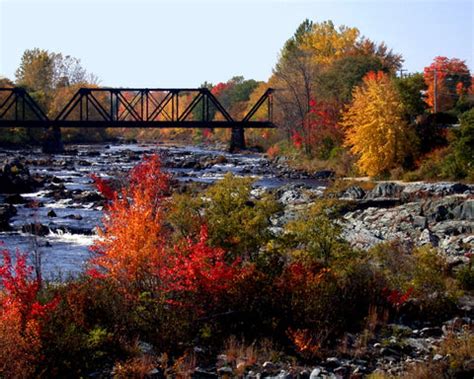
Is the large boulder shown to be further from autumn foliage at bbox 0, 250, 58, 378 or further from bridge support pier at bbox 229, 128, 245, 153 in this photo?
bridge support pier at bbox 229, 128, 245, 153

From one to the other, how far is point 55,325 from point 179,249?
3679 mm

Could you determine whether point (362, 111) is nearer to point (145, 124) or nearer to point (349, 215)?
point (349, 215)

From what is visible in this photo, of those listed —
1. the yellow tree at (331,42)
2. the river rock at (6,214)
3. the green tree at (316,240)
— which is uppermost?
the yellow tree at (331,42)

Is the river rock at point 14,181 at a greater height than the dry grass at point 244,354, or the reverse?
the river rock at point 14,181

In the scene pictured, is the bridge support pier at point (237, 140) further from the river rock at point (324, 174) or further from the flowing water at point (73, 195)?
the river rock at point (324, 174)

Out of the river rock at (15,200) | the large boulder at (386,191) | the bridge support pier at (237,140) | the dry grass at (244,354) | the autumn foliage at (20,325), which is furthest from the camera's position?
the bridge support pier at (237,140)

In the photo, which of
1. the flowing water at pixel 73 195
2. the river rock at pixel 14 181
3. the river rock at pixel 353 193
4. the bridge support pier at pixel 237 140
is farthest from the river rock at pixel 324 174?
the bridge support pier at pixel 237 140

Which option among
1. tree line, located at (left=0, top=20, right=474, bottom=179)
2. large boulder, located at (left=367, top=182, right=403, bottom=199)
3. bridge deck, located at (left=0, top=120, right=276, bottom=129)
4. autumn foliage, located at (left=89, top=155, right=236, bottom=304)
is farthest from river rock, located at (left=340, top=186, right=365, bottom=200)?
bridge deck, located at (left=0, top=120, right=276, bottom=129)

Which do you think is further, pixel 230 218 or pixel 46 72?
pixel 46 72

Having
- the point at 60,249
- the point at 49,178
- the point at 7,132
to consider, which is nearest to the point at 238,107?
the point at 7,132

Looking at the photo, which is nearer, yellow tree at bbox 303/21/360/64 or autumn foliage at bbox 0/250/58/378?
autumn foliage at bbox 0/250/58/378

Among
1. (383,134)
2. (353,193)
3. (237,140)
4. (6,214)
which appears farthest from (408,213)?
(237,140)

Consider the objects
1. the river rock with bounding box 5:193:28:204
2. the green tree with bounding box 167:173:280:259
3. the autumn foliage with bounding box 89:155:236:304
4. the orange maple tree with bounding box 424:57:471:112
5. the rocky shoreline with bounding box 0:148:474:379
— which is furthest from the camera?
the orange maple tree with bounding box 424:57:471:112

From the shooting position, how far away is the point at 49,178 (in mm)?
53781
